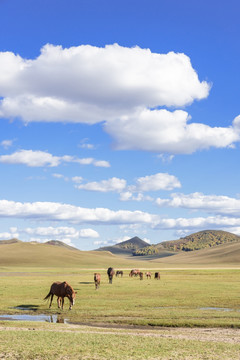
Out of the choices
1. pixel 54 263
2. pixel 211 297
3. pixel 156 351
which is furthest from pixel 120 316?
pixel 54 263

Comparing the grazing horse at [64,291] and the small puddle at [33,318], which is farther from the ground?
the grazing horse at [64,291]

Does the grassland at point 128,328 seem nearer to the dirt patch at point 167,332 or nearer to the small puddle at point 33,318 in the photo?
the dirt patch at point 167,332

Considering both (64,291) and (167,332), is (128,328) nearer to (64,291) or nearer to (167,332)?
(167,332)

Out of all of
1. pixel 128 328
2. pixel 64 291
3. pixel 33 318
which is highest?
pixel 64 291

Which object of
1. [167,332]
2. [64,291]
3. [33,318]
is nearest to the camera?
[167,332]

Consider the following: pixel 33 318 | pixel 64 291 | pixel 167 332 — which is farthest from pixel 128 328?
pixel 64 291

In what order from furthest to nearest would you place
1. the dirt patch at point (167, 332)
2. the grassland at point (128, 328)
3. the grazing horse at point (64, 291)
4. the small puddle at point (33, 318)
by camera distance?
1. the grazing horse at point (64, 291)
2. the small puddle at point (33, 318)
3. the dirt patch at point (167, 332)
4. the grassland at point (128, 328)

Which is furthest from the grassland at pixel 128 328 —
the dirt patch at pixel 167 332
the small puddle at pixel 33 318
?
the small puddle at pixel 33 318

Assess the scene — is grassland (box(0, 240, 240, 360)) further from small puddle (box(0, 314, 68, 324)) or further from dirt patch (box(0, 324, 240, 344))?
small puddle (box(0, 314, 68, 324))

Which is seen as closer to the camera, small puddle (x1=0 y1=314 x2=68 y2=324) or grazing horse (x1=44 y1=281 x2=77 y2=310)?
small puddle (x1=0 y1=314 x2=68 y2=324)

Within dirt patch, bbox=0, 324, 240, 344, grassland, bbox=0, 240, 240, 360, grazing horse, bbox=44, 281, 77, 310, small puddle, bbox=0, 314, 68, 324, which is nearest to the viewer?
grassland, bbox=0, 240, 240, 360

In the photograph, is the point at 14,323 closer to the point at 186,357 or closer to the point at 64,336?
the point at 64,336

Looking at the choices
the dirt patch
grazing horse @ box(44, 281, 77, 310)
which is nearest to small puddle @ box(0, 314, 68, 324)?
grazing horse @ box(44, 281, 77, 310)

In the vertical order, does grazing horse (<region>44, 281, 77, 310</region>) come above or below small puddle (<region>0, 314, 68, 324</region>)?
above
